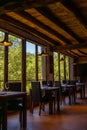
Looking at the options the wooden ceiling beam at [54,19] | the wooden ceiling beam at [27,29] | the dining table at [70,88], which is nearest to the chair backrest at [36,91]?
the wooden ceiling beam at [27,29]

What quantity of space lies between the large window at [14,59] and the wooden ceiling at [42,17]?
17.3 inches

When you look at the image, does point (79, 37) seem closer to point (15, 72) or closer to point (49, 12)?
point (15, 72)

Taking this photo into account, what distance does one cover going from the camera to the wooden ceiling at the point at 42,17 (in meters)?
3.99

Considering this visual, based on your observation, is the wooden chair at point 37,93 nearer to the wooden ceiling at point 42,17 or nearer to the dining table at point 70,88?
the wooden ceiling at point 42,17

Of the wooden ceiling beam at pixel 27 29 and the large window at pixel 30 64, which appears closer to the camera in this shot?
the wooden ceiling beam at pixel 27 29

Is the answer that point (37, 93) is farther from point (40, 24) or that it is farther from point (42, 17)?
point (42, 17)

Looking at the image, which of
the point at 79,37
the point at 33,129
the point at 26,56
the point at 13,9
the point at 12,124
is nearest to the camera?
the point at 13,9

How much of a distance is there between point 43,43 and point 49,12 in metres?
3.62

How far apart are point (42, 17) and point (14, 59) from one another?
219 centimetres

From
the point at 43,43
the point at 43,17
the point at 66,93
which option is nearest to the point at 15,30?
the point at 43,17

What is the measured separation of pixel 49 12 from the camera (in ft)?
18.4

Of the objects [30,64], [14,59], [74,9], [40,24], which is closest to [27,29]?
[40,24]

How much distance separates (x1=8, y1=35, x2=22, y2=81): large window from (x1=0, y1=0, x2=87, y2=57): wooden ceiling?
44 cm

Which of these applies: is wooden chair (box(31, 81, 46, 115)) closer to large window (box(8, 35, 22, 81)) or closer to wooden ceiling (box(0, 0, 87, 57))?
large window (box(8, 35, 22, 81))
